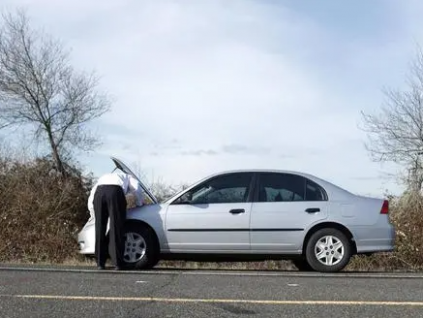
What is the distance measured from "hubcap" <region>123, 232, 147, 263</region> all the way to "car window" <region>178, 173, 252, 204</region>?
838mm

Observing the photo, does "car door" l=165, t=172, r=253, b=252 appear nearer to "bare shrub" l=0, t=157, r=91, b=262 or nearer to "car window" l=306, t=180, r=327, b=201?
"car window" l=306, t=180, r=327, b=201

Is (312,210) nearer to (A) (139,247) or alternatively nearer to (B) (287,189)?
(B) (287,189)

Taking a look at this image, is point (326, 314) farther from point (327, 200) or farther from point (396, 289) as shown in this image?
point (327, 200)

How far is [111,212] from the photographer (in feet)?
31.0

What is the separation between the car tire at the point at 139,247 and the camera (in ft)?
31.3

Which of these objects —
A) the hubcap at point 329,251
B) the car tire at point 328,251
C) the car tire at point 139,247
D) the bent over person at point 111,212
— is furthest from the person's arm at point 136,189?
the hubcap at point 329,251

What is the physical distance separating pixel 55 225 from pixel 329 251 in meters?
8.42

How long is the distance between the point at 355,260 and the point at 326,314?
8556 mm

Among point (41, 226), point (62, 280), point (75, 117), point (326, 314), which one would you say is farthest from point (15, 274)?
point (75, 117)

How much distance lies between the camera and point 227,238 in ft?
31.6

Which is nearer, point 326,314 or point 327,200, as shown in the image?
point 326,314

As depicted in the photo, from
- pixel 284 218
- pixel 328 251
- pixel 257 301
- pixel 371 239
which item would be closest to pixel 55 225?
pixel 284 218

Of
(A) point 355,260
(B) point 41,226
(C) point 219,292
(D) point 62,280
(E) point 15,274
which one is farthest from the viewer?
(B) point 41,226

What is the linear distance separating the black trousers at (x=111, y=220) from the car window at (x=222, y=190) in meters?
0.94
